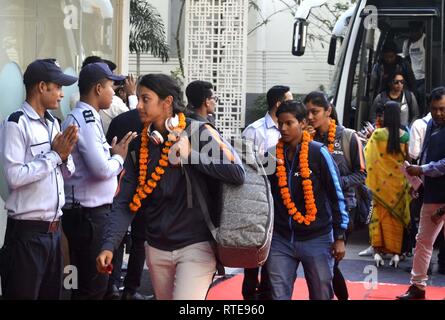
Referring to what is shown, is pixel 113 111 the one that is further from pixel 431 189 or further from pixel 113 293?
pixel 431 189

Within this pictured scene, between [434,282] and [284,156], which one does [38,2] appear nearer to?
[284,156]

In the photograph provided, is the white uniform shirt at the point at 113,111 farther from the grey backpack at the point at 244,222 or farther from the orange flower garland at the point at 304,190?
the grey backpack at the point at 244,222

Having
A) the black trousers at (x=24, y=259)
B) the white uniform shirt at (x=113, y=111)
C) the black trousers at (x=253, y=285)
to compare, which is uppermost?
the white uniform shirt at (x=113, y=111)

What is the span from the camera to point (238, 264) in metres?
5.22

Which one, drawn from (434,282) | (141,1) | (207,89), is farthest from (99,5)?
(141,1)

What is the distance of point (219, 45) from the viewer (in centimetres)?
1344

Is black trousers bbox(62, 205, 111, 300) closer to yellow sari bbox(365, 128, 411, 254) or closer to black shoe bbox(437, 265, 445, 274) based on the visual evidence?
yellow sari bbox(365, 128, 411, 254)

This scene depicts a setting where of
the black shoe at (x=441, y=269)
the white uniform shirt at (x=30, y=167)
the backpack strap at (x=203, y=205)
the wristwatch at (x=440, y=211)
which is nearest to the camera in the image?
the backpack strap at (x=203, y=205)

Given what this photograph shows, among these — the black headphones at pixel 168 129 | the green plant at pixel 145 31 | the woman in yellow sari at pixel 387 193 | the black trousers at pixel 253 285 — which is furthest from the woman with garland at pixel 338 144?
the green plant at pixel 145 31

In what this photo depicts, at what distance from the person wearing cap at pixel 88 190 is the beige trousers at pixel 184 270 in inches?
55.4

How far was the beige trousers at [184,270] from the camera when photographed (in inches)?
202

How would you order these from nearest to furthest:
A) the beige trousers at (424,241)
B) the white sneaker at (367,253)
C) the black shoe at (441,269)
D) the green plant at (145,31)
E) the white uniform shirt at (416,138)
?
1. the beige trousers at (424,241)
2. the black shoe at (441,269)
3. the white uniform shirt at (416,138)
4. the white sneaker at (367,253)
5. the green plant at (145,31)

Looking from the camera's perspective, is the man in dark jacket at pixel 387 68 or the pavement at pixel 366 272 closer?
the pavement at pixel 366 272

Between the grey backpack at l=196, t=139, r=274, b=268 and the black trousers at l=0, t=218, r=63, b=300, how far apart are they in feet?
3.88
